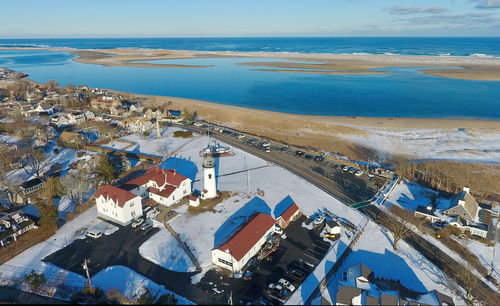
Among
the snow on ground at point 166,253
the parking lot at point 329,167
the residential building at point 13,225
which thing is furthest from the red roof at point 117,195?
the parking lot at point 329,167

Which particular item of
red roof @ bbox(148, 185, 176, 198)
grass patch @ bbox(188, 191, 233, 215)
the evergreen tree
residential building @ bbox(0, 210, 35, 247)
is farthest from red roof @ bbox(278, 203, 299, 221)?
residential building @ bbox(0, 210, 35, 247)

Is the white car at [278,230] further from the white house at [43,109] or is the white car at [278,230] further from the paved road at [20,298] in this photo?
the white house at [43,109]

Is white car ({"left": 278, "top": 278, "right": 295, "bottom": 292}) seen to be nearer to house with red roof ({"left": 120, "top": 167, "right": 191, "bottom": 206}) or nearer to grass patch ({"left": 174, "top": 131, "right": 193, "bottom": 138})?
house with red roof ({"left": 120, "top": 167, "right": 191, "bottom": 206})

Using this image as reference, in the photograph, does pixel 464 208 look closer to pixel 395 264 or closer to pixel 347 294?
pixel 395 264

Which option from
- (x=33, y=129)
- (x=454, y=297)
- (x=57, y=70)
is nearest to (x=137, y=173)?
(x=33, y=129)

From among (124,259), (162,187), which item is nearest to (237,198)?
(162,187)

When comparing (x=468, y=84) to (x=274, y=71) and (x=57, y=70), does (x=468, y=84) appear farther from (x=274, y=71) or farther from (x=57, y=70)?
(x=57, y=70)

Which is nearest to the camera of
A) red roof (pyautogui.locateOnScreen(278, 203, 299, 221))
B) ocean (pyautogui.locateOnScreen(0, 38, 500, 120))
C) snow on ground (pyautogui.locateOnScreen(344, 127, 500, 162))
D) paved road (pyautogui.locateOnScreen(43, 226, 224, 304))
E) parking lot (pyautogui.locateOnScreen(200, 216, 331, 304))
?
parking lot (pyautogui.locateOnScreen(200, 216, 331, 304))
